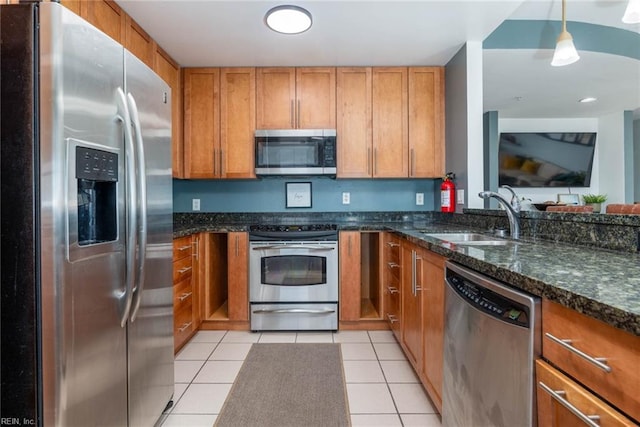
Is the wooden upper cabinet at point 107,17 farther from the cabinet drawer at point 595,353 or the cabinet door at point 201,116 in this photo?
the cabinet drawer at point 595,353

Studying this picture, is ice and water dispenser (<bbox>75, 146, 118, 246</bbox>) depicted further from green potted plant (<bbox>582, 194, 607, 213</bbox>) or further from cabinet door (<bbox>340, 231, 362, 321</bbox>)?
green potted plant (<bbox>582, 194, 607, 213</bbox>)

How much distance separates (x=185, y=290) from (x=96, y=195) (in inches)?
53.3

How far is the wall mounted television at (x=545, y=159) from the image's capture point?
17.0 feet

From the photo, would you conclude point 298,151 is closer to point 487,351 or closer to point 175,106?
point 175,106

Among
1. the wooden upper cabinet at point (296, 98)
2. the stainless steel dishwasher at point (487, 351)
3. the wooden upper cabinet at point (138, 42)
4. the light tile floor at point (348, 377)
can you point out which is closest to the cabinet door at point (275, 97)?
the wooden upper cabinet at point (296, 98)

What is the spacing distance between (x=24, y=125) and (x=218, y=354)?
1.83 metres

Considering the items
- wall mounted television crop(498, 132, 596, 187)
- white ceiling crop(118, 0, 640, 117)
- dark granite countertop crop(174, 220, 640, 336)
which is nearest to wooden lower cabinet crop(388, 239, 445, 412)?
dark granite countertop crop(174, 220, 640, 336)

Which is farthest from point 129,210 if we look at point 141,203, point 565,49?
point 565,49

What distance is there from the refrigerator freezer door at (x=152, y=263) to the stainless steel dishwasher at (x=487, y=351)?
1.20m

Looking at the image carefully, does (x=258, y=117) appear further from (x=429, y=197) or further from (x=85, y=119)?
(x=85, y=119)

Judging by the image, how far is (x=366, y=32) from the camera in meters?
2.34

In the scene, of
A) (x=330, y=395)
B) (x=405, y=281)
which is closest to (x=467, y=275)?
(x=405, y=281)

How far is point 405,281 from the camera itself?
6.85 ft

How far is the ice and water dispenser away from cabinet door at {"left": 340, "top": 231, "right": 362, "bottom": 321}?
1771 millimetres
